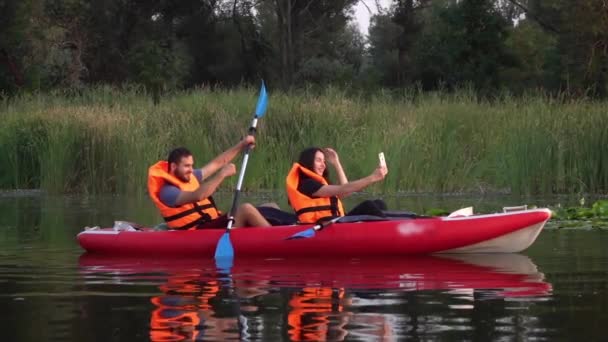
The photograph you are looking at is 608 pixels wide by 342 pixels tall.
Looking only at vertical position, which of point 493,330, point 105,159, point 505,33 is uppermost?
point 505,33

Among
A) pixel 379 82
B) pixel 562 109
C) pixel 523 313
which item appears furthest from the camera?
pixel 379 82

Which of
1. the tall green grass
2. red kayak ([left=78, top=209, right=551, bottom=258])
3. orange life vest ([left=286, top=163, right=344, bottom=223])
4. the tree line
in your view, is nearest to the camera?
red kayak ([left=78, top=209, right=551, bottom=258])

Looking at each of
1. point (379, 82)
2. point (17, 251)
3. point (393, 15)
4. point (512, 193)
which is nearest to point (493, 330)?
point (17, 251)

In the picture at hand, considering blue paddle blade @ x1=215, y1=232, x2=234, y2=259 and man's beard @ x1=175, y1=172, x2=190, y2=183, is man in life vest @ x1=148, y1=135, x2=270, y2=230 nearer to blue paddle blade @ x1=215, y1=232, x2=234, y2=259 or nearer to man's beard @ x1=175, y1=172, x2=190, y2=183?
man's beard @ x1=175, y1=172, x2=190, y2=183

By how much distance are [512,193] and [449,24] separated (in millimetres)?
17347

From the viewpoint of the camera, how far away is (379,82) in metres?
38.6

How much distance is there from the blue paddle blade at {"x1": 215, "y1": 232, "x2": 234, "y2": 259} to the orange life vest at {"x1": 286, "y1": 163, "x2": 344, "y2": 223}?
2.10ft

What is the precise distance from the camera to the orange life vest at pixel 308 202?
1153 centimetres

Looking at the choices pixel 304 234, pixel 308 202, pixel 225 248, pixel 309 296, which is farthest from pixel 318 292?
pixel 308 202

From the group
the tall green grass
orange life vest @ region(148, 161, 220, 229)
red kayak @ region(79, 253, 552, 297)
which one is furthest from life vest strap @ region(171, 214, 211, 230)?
the tall green grass

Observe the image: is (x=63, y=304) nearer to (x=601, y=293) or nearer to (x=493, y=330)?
(x=493, y=330)

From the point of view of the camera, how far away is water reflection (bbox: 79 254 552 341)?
6.96 metres

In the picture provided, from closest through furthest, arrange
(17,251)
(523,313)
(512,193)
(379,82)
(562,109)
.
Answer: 1. (523,313)
2. (17,251)
3. (512,193)
4. (562,109)
5. (379,82)

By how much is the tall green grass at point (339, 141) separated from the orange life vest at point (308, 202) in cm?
642
